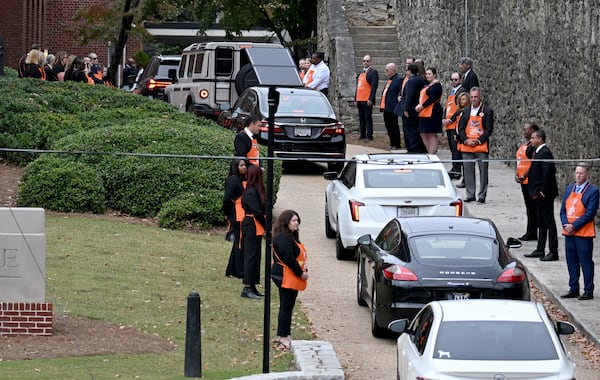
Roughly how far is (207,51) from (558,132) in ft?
38.9

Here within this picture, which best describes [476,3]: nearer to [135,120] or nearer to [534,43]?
[534,43]

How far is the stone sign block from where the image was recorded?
13898 millimetres

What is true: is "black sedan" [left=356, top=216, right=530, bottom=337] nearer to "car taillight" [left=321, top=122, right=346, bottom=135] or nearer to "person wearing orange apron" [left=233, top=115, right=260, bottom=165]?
"person wearing orange apron" [left=233, top=115, right=260, bottom=165]

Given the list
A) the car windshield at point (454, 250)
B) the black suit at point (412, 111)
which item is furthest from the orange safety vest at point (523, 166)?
the black suit at point (412, 111)

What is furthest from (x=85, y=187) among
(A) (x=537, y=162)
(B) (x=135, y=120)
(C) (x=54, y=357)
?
(C) (x=54, y=357)

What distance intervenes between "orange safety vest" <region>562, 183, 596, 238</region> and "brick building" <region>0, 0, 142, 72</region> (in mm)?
30197

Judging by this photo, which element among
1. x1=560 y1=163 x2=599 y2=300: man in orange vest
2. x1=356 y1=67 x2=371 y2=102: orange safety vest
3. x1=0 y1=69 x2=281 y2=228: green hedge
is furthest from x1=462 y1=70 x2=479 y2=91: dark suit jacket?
x1=560 y1=163 x2=599 y2=300: man in orange vest

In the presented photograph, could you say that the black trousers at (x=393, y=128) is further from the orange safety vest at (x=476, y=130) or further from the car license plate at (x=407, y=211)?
the car license plate at (x=407, y=211)

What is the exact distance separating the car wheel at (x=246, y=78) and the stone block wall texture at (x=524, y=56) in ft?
12.4

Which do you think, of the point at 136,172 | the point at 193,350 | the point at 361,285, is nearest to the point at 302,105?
the point at 136,172

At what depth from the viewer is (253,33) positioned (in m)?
66.7

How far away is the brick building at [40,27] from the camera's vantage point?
46875 millimetres

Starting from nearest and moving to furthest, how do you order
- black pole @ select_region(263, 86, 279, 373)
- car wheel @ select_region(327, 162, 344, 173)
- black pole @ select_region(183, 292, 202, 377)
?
black pole @ select_region(183, 292, 202, 377) → black pole @ select_region(263, 86, 279, 373) → car wheel @ select_region(327, 162, 344, 173)

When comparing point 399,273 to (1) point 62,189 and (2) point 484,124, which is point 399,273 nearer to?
(2) point 484,124
